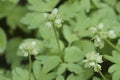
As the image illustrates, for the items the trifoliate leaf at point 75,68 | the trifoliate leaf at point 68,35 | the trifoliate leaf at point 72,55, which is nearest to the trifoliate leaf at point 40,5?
the trifoliate leaf at point 68,35

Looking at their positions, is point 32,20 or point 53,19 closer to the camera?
point 53,19

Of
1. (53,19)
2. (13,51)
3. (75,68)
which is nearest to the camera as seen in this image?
(53,19)

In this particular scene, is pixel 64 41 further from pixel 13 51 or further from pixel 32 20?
pixel 13 51

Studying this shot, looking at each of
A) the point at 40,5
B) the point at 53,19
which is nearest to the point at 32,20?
the point at 40,5

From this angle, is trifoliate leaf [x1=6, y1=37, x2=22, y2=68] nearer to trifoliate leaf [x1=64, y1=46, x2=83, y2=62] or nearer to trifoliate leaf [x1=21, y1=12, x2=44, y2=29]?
trifoliate leaf [x1=21, y1=12, x2=44, y2=29]

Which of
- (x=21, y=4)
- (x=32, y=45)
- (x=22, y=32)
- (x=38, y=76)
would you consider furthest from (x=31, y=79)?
(x=21, y=4)

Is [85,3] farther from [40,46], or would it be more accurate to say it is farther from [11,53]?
[11,53]

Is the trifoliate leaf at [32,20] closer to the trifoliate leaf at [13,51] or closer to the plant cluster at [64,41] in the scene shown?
the plant cluster at [64,41]

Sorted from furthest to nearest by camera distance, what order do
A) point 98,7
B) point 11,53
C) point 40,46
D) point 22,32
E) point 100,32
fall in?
1. point 22,32
2. point 11,53
3. point 98,7
4. point 40,46
5. point 100,32
